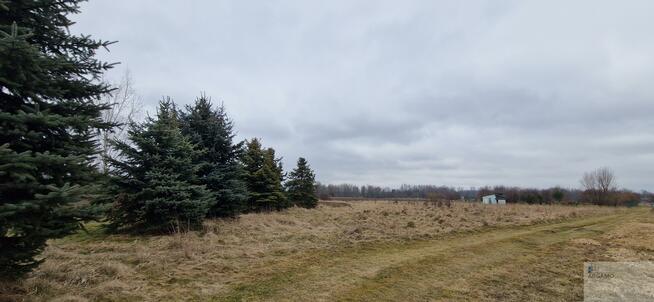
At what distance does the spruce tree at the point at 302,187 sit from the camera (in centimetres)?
2722

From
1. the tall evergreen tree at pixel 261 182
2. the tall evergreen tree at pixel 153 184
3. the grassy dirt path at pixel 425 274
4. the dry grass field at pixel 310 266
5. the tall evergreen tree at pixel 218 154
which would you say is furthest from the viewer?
the tall evergreen tree at pixel 261 182

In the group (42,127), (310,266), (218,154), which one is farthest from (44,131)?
(218,154)

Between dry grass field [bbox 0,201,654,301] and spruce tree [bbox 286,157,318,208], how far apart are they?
16.4 meters

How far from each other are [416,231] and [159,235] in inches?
320

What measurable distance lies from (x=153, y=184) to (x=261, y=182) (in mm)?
10252

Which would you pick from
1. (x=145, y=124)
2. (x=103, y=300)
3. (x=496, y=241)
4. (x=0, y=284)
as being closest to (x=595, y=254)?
(x=496, y=241)

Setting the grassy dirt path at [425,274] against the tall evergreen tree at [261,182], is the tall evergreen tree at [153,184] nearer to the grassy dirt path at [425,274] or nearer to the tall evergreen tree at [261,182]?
the grassy dirt path at [425,274]

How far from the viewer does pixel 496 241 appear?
405 inches

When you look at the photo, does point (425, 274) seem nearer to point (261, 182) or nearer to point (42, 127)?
point (42, 127)

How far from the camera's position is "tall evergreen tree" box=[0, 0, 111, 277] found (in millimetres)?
3639

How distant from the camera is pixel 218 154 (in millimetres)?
13297

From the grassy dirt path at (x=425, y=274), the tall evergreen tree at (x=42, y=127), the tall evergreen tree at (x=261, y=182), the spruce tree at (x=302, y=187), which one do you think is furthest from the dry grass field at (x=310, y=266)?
the spruce tree at (x=302, y=187)

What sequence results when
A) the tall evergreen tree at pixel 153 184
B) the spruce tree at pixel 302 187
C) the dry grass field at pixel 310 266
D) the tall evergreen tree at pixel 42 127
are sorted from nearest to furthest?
the tall evergreen tree at pixel 42 127 → the dry grass field at pixel 310 266 → the tall evergreen tree at pixel 153 184 → the spruce tree at pixel 302 187

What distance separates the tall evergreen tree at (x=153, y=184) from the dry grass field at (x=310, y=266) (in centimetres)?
75
